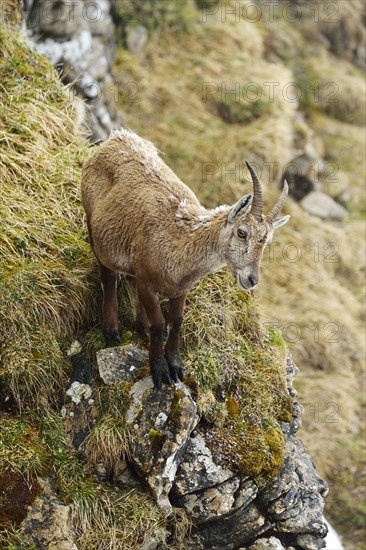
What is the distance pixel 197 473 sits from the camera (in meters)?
6.22

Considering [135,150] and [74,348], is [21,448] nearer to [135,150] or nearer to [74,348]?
[74,348]

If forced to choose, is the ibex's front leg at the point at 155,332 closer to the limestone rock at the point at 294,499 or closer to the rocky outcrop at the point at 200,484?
the rocky outcrop at the point at 200,484

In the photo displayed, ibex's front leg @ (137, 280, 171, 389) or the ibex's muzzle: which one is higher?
the ibex's muzzle

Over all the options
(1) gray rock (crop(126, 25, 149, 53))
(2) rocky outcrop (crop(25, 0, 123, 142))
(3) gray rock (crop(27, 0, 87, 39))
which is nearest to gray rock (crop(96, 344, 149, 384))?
(2) rocky outcrop (crop(25, 0, 123, 142))

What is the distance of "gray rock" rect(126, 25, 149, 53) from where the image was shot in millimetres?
14867

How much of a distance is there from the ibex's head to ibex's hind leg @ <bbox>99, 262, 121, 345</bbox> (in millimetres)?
1406

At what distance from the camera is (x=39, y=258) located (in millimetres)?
7277

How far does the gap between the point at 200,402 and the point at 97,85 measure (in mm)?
6640

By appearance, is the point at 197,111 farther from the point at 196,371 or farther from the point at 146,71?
the point at 196,371

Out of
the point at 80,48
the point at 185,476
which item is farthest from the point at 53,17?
the point at 185,476

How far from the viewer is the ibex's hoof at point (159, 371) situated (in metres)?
6.32

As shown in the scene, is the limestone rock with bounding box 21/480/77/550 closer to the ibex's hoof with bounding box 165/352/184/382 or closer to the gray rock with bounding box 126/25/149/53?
the ibex's hoof with bounding box 165/352/184/382

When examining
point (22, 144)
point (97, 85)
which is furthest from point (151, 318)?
point (97, 85)

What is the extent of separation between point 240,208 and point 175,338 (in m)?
1.38
